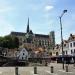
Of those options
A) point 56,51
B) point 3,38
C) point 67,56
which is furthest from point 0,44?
point 67,56

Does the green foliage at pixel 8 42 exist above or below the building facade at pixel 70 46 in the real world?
above

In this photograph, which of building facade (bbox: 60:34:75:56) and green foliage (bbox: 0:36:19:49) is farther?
green foliage (bbox: 0:36:19:49)

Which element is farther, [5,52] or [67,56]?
[5,52]

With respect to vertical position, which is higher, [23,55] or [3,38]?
[3,38]

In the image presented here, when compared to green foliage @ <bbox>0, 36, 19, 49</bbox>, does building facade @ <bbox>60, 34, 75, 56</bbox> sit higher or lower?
lower

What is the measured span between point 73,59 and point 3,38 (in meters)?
58.7

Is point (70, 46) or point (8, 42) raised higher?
point (8, 42)

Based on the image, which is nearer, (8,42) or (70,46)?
Answer: (70,46)

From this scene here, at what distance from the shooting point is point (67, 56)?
11100cm

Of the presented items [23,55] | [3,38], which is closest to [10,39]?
[3,38]

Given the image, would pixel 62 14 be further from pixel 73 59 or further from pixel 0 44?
pixel 0 44

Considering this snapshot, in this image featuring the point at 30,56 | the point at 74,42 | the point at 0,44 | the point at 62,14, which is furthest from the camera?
the point at 0,44

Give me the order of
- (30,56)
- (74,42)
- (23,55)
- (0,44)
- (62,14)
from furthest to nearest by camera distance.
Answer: (0,44)
(30,56)
(23,55)
(74,42)
(62,14)

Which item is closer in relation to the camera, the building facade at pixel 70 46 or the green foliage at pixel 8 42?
the building facade at pixel 70 46
